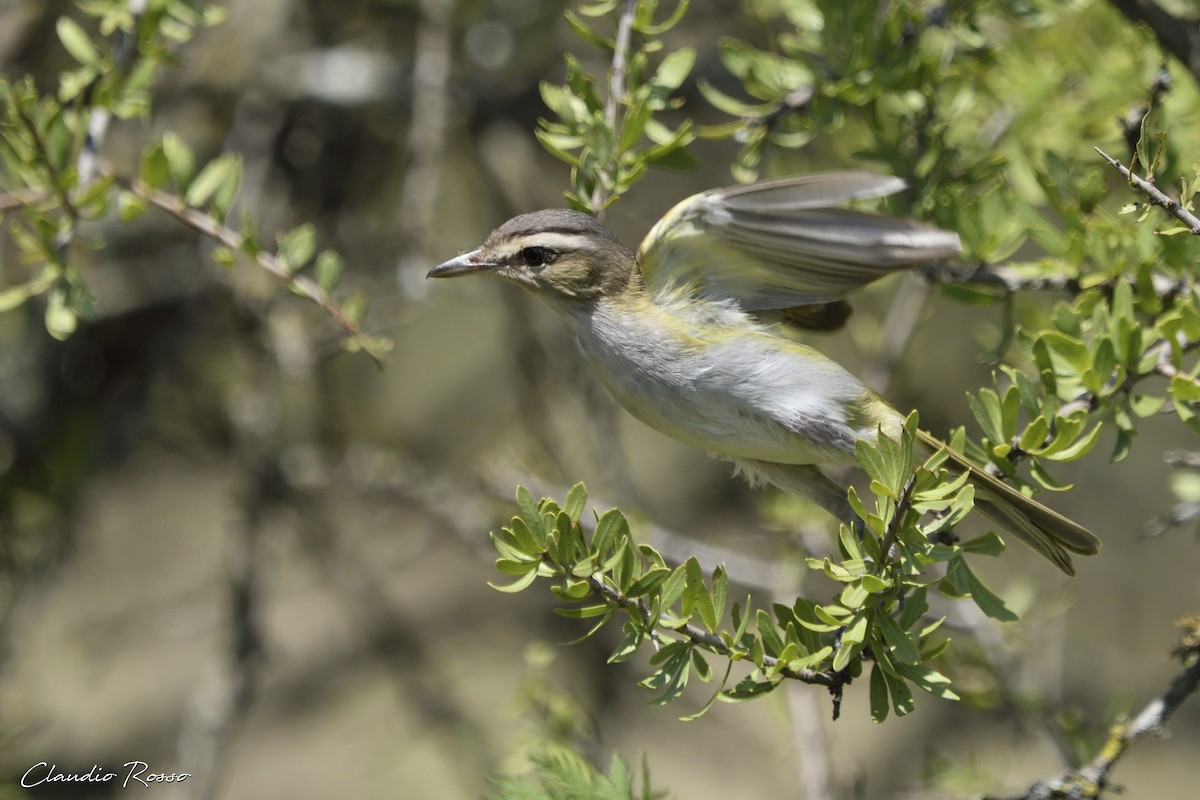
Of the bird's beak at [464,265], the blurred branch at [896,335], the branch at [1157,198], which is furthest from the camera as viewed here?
the blurred branch at [896,335]

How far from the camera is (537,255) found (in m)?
1.72

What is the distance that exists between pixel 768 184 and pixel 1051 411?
0.48 m

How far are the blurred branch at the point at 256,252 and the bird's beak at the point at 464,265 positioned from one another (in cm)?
18

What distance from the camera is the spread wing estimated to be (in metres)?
1.43

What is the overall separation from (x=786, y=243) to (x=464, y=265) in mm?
528

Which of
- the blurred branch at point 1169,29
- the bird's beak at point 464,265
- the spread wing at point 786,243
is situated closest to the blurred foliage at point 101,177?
the bird's beak at point 464,265

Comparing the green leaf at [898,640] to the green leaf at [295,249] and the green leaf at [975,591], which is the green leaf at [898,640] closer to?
the green leaf at [975,591]

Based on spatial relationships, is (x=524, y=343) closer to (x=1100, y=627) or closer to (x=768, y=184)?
(x=768, y=184)

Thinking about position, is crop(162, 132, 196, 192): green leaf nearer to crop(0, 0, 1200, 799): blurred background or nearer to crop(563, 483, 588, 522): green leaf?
crop(0, 0, 1200, 799): blurred background

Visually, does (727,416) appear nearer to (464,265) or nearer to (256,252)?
(464,265)

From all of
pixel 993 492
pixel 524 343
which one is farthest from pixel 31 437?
pixel 993 492
